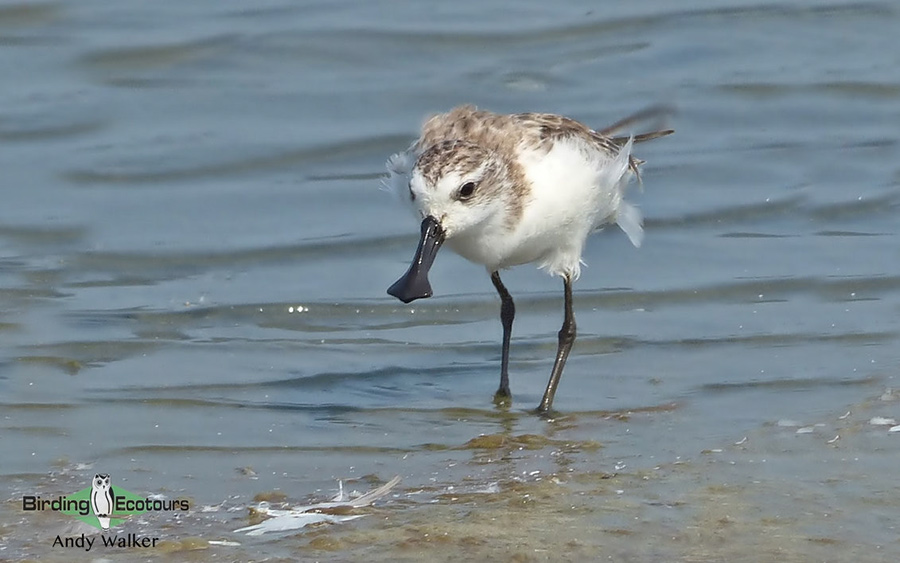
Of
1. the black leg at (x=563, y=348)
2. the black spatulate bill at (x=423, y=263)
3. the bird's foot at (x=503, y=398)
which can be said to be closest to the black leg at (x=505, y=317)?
the bird's foot at (x=503, y=398)

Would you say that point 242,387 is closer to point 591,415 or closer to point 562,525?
point 591,415

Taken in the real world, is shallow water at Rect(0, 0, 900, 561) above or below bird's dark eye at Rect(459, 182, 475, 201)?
below

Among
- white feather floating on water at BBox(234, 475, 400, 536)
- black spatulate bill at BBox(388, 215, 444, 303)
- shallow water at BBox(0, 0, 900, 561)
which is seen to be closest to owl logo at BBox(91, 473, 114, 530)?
shallow water at BBox(0, 0, 900, 561)

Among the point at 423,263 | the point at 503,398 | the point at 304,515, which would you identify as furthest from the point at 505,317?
the point at 304,515

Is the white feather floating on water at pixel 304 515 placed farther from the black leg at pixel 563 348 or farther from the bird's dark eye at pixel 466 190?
the black leg at pixel 563 348

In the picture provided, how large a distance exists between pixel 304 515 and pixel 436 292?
351 centimetres

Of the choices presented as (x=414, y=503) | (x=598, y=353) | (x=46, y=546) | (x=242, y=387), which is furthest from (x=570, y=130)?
(x=46, y=546)

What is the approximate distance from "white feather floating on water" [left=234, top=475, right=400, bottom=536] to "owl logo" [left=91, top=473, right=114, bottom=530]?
449 mm

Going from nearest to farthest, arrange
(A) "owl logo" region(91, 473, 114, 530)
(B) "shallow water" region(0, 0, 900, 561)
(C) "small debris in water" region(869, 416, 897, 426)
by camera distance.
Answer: (A) "owl logo" region(91, 473, 114, 530) < (B) "shallow water" region(0, 0, 900, 561) < (C) "small debris in water" region(869, 416, 897, 426)

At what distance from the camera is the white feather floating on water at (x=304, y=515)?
4.68 m

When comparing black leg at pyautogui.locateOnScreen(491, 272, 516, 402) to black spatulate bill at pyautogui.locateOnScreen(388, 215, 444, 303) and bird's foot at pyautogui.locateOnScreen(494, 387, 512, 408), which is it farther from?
black spatulate bill at pyautogui.locateOnScreen(388, 215, 444, 303)

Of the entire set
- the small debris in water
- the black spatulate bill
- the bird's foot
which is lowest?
the bird's foot

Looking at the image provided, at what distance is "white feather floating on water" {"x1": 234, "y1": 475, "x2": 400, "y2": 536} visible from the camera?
468 cm

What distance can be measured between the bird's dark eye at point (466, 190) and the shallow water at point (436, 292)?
3.24 feet
